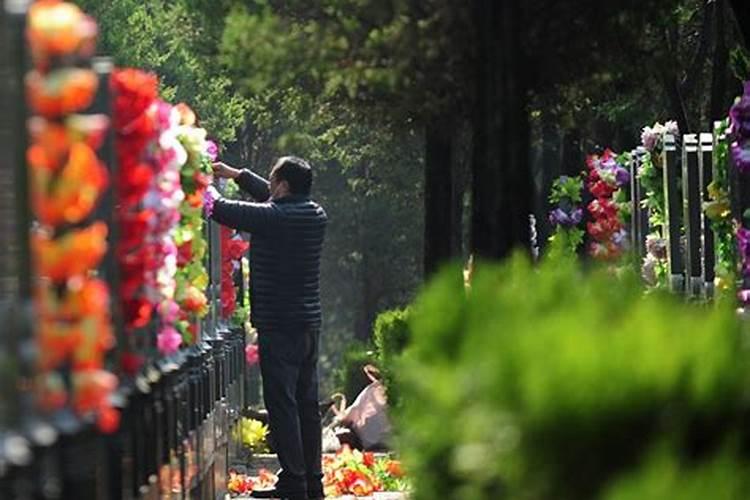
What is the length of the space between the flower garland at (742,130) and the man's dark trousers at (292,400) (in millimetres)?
3131

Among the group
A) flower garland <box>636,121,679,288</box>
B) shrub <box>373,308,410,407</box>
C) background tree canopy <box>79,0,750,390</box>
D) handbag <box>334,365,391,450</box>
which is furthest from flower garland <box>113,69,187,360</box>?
handbag <box>334,365,391,450</box>

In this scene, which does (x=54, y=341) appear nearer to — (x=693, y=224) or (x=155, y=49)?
(x=693, y=224)

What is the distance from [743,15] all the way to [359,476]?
457 centimetres

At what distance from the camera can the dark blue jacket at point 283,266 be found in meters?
16.9

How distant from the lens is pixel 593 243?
102 ft

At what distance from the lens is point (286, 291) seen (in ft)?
55.5

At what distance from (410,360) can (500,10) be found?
5.96 m

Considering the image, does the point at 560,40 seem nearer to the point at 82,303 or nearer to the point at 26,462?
the point at 82,303

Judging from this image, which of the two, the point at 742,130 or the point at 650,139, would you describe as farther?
the point at 650,139

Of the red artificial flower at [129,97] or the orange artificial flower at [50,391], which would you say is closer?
the orange artificial flower at [50,391]

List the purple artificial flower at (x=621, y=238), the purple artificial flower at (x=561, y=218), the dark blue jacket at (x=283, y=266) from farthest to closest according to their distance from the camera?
the purple artificial flower at (x=561, y=218) → the purple artificial flower at (x=621, y=238) → the dark blue jacket at (x=283, y=266)

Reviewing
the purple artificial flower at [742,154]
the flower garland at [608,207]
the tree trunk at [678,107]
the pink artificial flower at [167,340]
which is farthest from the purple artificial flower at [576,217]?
the pink artificial flower at [167,340]

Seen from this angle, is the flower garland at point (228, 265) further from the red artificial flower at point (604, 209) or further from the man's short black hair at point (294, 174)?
the red artificial flower at point (604, 209)

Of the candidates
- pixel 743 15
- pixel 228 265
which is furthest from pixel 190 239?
pixel 228 265
